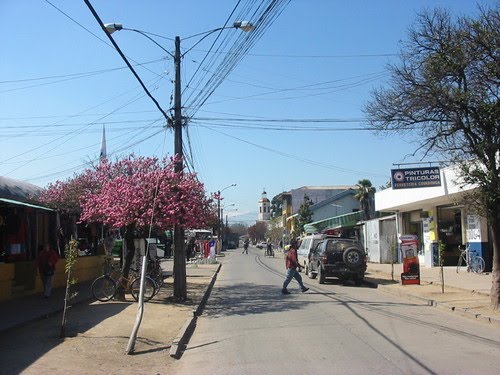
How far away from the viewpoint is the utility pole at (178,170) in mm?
15430

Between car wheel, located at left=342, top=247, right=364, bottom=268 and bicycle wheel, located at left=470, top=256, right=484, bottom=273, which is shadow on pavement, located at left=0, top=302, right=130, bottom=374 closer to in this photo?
car wheel, located at left=342, top=247, right=364, bottom=268

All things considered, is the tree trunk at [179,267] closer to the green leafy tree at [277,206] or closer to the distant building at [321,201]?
the distant building at [321,201]

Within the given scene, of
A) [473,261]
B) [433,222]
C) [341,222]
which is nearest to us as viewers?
[473,261]

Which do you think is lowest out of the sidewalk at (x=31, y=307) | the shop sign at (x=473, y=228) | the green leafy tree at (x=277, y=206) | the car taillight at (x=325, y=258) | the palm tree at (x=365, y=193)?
the sidewalk at (x=31, y=307)

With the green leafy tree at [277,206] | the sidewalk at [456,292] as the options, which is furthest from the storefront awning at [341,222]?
the green leafy tree at [277,206]

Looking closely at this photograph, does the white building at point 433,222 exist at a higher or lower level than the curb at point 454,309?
higher

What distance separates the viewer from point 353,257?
2092 cm

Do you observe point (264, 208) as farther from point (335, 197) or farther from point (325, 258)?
point (325, 258)

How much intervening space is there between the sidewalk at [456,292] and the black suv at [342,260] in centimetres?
100

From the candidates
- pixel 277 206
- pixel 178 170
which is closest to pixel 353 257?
pixel 178 170

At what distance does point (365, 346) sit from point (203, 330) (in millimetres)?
3596

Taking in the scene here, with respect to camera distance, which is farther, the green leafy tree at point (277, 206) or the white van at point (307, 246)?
the green leafy tree at point (277, 206)

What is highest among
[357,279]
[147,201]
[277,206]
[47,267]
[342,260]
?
[277,206]

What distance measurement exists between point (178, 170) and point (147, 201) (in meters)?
1.85
